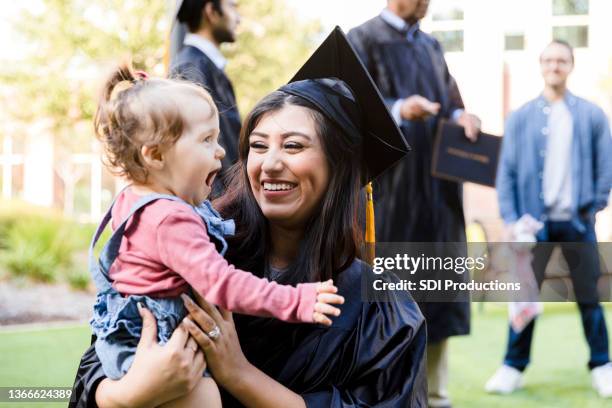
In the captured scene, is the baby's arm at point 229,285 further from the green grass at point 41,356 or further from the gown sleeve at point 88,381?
the green grass at point 41,356

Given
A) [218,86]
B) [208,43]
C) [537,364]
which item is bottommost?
[537,364]

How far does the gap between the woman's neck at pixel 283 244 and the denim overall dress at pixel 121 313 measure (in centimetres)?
30

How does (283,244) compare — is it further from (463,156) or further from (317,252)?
(463,156)

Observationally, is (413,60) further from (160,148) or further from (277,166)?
(160,148)

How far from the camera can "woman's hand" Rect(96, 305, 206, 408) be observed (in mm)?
1855

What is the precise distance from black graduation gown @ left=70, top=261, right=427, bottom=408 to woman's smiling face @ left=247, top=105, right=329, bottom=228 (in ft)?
0.87

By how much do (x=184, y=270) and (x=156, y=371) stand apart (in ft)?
0.76

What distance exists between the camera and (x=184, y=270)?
1806 millimetres

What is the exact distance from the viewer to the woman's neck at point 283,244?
228 centimetres

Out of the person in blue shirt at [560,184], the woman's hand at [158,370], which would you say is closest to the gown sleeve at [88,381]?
the woman's hand at [158,370]

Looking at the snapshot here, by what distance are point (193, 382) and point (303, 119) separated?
0.73 metres

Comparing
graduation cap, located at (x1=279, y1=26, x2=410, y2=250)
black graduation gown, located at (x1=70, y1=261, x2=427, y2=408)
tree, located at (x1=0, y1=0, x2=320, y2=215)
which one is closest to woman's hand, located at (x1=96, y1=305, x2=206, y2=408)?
black graduation gown, located at (x1=70, y1=261, x2=427, y2=408)

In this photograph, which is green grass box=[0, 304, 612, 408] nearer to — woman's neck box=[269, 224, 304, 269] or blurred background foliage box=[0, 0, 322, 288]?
woman's neck box=[269, 224, 304, 269]

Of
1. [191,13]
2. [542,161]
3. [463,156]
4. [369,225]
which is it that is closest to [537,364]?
[542,161]
